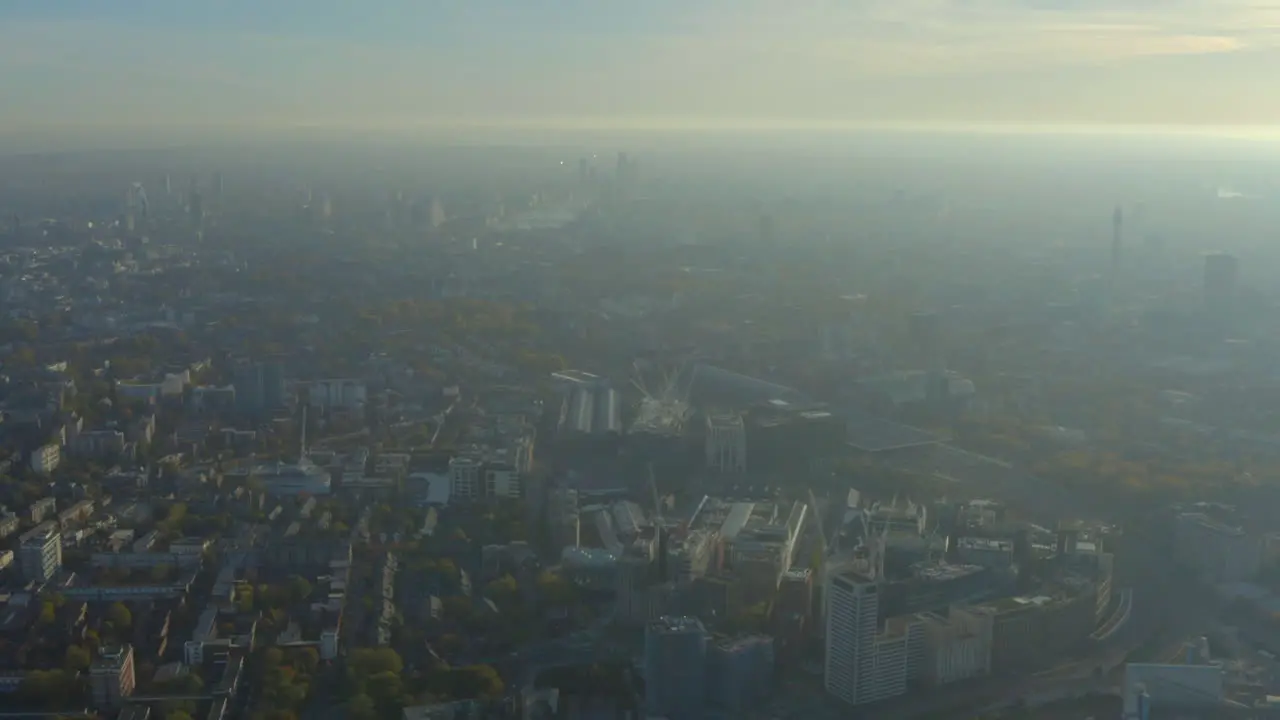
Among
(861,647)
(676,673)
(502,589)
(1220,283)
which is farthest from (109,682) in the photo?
(1220,283)

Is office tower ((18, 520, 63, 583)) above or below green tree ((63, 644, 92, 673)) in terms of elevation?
above

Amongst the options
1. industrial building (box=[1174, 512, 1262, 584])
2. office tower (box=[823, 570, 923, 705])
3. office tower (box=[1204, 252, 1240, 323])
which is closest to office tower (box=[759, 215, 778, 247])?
office tower (box=[1204, 252, 1240, 323])

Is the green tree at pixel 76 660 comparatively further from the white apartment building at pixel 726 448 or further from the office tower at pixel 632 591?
the white apartment building at pixel 726 448

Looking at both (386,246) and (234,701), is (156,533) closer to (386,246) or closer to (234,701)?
(234,701)

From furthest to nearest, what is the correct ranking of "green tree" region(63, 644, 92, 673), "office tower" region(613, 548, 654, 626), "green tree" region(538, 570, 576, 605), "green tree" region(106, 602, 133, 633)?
"green tree" region(538, 570, 576, 605)
"office tower" region(613, 548, 654, 626)
"green tree" region(106, 602, 133, 633)
"green tree" region(63, 644, 92, 673)

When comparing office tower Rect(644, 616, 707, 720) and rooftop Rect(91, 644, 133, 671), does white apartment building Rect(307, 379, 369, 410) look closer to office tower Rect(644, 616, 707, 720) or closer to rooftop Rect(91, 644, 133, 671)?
rooftop Rect(91, 644, 133, 671)

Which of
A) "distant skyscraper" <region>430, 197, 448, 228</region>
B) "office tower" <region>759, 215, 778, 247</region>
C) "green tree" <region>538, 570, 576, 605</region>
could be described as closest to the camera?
"green tree" <region>538, 570, 576, 605</region>

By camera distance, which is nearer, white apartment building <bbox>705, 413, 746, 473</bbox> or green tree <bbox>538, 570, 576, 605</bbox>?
green tree <bbox>538, 570, 576, 605</bbox>
